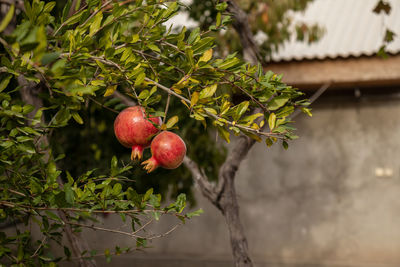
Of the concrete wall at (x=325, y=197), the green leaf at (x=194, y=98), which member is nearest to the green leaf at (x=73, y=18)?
the green leaf at (x=194, y=98)

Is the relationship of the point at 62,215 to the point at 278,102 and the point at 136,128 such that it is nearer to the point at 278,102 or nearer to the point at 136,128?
the point at 136,128

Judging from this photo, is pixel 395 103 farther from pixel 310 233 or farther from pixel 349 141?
pixel 310 233

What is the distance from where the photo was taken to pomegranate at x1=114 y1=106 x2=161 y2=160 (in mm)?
1229

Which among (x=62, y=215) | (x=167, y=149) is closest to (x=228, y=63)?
(x=167, y=149)

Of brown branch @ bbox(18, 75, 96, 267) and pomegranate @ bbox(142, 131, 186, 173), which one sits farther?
brown branch @ bbox(18, 75, 96, 267)

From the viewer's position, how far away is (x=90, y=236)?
20.9ft

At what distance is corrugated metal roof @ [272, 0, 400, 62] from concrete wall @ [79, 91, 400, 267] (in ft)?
2.52

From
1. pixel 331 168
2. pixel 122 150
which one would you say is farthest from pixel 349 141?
pixel 122 150

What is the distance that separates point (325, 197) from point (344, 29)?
2276 mm

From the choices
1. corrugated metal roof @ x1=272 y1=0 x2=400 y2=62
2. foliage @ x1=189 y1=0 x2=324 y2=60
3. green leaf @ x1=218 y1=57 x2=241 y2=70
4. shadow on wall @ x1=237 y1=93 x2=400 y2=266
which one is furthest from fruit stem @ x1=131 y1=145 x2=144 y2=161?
shadow on wall @ x1=237 y1=93 x2=400 y2=266

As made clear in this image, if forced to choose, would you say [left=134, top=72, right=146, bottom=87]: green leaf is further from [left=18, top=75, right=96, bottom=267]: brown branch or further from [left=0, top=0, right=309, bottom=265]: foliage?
[left=18, top=75, right=96, bottom=267]: brown branch

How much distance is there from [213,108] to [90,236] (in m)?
5.53

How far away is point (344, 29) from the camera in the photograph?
20.0 ft

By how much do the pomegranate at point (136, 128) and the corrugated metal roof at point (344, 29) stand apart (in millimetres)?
3853
